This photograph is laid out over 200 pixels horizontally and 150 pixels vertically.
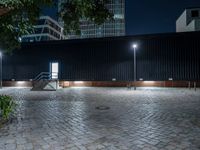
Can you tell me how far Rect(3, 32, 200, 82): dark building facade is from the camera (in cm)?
2283

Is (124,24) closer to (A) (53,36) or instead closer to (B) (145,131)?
(A) (53,36)

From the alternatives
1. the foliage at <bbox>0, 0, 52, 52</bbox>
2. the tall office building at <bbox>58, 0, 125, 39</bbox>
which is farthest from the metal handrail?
the tall office building at <bbox>58, 0, 125, 39</bbox>

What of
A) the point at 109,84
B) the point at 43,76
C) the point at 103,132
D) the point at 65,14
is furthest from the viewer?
the point at 43,76

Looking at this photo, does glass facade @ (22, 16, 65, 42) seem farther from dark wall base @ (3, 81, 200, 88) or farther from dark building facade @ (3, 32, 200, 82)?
dark wall base @ (3, 81, 200, 88)

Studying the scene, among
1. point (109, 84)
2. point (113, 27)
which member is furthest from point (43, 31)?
point (109, 84)

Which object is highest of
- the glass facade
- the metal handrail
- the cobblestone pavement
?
the glass facade

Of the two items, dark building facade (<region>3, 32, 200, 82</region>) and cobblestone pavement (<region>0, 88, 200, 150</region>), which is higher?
dark building facade (<region>3, 32, 200, 82</region>)

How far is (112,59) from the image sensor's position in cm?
2516

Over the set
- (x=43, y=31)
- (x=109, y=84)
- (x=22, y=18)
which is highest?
(x=43, y=31)

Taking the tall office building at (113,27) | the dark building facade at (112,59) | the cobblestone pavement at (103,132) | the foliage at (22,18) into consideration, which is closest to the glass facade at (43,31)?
the tall office building at (113,27)

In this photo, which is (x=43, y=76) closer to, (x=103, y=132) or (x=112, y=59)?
(x=112, y=59)

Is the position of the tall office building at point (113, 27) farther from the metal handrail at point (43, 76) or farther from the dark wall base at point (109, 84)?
the metal handrail at point (43, 76)

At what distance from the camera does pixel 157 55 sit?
Answer: 2359cm

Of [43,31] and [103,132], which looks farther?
[43,31]
